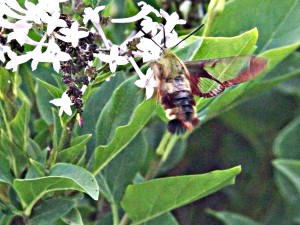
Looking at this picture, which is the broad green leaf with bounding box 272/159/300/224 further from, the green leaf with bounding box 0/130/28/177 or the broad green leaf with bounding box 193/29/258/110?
the green leaf with bounding box 0/130/28/177

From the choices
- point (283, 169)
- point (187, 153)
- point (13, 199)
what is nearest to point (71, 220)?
point (13, 199)

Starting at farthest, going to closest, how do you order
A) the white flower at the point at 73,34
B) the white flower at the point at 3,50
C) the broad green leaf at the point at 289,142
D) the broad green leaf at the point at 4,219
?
the broad green leaf at the point at 289,142, the broad green leaf at the point at 4,219, the white flower at the point at 3,50, the white flower at the point at 73,34

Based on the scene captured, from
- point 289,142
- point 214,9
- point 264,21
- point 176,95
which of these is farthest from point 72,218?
point 289,142

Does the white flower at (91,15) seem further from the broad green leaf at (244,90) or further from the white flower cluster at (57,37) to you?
the broad green leaf at (244,90)

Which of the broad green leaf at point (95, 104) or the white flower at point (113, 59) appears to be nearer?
the white flower at point (113, 59)

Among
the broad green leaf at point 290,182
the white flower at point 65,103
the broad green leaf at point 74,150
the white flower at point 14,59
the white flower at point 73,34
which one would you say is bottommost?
the broad green leaf at point 290,182

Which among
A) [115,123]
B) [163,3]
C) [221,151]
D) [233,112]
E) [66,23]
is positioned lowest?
[221,151]

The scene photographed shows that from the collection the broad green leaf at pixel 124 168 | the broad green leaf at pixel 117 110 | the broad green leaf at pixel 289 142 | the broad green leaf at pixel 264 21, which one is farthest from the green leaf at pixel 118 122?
the broad green leaf at pixel 289 142

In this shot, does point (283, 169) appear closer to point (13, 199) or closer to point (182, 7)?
point (182, 7)
